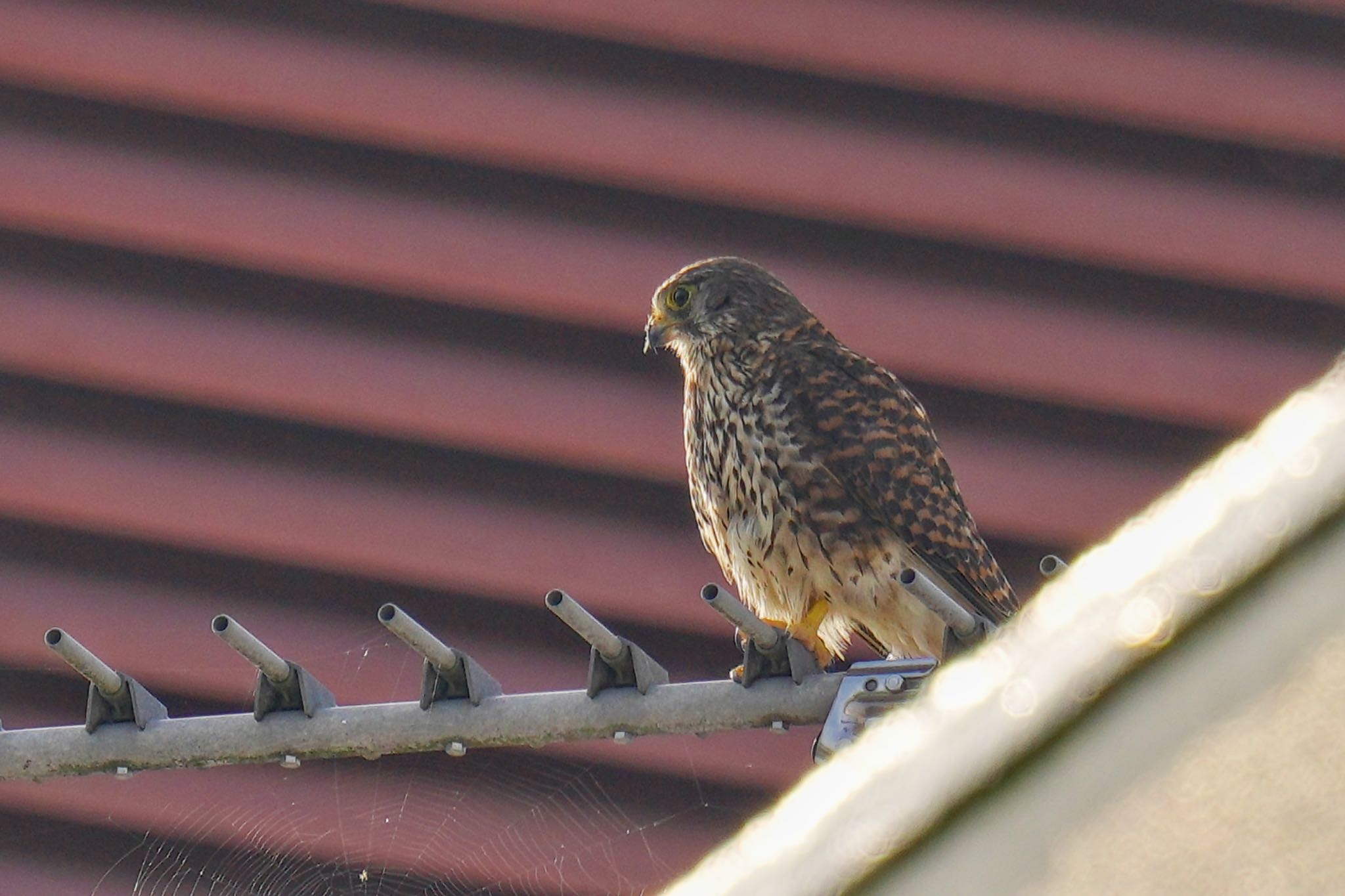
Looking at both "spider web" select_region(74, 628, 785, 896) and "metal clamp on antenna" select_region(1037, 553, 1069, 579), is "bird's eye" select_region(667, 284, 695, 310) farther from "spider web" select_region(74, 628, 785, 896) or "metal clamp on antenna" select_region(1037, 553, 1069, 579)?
"metal clamp on antenna" select_region(1037, 553, 1069, 579)

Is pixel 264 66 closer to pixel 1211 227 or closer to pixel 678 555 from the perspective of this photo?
pixel 678 555

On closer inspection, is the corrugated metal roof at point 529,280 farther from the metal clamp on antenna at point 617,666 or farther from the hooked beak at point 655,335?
the metal clamp on antenna at point 617,666

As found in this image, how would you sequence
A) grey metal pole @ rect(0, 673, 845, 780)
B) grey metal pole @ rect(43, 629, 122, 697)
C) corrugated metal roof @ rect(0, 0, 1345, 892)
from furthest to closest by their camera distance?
corrugated metal roof @ rect(0, 0, 1345, 892) → grey metal pole @ rect(0, 673, 845, 780) → grey metal pole @ rect(43, 629, 122, 697)

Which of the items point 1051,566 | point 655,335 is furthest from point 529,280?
point 1051,566

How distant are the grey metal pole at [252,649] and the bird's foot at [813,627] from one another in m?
1.72

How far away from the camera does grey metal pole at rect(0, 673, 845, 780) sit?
2027mm

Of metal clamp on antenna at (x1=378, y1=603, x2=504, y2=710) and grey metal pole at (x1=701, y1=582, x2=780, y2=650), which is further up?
grey metal pole at (x1=701, y1=582, x2=780, y2=650)

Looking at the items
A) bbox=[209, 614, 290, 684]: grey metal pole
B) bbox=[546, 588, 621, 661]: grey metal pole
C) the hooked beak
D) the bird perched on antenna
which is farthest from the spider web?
bbox=[546, 588, 621, 661]: grey metal pole

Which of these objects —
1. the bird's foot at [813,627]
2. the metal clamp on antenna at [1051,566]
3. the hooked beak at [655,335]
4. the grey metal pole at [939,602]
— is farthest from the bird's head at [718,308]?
the metal clamp on antenna at [1051,566]

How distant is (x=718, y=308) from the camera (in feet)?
12.7

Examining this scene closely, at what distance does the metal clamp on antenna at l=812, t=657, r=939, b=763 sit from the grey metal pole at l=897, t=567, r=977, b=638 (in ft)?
0.19

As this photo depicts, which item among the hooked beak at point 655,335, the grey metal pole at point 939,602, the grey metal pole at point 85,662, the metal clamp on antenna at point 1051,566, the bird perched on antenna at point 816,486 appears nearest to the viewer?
the metal clamp on antenna at point 1051,566

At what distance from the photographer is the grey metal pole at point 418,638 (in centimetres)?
184

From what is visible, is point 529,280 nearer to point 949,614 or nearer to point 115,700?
point 115,700
